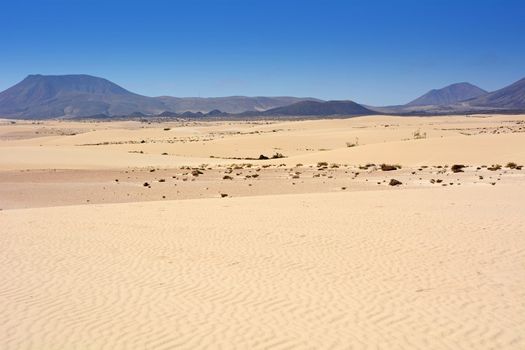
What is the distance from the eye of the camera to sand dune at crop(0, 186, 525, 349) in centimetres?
663

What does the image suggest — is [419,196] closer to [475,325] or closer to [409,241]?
[409,241]

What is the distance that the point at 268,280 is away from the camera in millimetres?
9125

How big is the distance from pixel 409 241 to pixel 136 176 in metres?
23.3

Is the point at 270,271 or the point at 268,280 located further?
the point at 270,271

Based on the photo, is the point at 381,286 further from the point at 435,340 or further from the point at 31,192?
the point at 31,192

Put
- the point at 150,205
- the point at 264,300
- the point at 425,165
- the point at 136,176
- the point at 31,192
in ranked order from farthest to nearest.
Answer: the point at 425,165, the point at 136,176, the point at 31,192, the point at 150,205, the point at 264,300

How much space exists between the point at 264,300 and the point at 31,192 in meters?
20.9

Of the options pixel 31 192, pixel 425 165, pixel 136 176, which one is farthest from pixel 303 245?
pixel 425 165

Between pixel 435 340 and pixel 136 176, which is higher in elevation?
pixel 435 340

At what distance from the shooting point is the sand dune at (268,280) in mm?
6629

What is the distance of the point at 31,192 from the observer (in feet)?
85.6

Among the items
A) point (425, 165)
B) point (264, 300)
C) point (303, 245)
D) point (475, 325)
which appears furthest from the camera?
point (425, 165)

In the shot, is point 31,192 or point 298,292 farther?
point 31,192

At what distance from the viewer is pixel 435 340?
636cm
